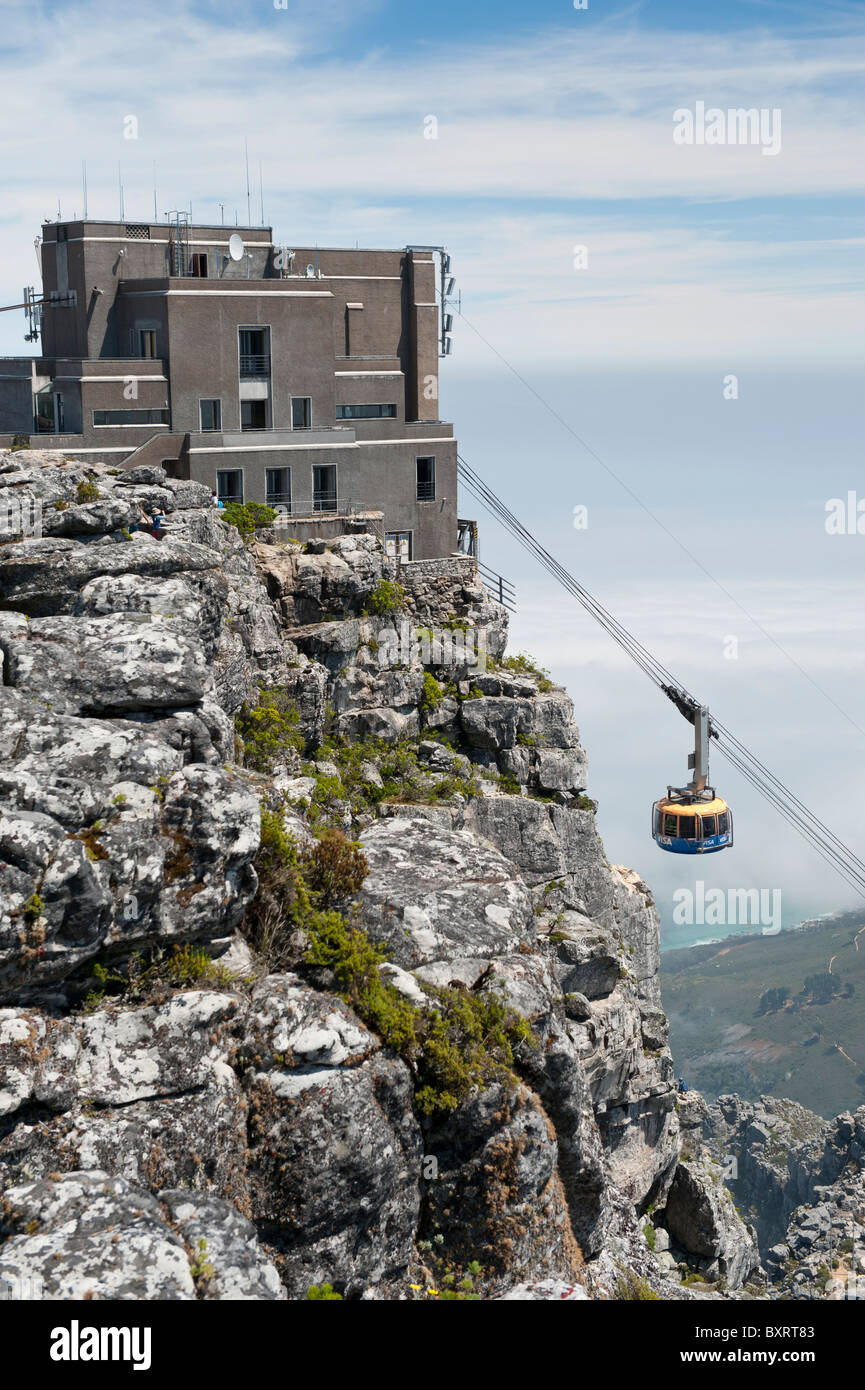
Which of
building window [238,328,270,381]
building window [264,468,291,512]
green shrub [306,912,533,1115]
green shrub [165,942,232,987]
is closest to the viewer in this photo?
green shrub [165,942,232,987]

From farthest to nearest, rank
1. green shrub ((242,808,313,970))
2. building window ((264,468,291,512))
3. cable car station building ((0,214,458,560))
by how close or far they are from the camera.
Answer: building window ((264,468,291,512)), cable car station building ((0,214,458,560)), green shrub ((242,808,313,970))

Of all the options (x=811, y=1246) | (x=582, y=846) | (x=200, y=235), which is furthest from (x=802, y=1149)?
(x=200, y=235)

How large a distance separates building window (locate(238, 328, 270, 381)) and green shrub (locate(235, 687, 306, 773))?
18.7 metres

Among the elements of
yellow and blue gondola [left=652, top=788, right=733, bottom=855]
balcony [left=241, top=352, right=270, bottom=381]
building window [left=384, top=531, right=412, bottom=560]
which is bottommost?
yellow and blue gondola [left=652, top=788, right=733, bottom=855]

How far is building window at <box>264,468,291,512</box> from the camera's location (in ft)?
173

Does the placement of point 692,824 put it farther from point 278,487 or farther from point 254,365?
point 254,365

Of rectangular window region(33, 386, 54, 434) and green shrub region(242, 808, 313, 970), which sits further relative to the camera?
rectangular window region(33, 386, 54, 434)

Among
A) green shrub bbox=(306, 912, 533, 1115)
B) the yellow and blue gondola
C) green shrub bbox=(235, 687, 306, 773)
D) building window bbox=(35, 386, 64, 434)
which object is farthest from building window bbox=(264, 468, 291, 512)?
green shrub bbox=(306, 912, 533, 1115)

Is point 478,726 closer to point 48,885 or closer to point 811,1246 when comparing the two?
point 48,885

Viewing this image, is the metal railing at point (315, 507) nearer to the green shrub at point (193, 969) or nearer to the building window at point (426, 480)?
the building window at point (426, 480)

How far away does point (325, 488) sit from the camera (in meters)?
54.4

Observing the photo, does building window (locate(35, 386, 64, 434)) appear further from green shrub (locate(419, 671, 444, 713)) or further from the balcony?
green shrub (locate(419, 671, 444, 713))

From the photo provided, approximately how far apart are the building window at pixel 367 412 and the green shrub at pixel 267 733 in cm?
2038

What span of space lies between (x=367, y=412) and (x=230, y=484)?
9.03 metres
